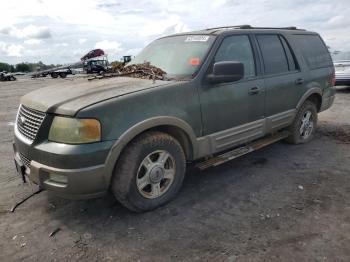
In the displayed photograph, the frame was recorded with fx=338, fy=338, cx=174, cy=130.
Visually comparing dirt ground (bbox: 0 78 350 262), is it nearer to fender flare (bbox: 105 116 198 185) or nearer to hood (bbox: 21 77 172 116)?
fender flare (bbox: 105 116 198 185)

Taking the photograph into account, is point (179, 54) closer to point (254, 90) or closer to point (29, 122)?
point (254, 90)

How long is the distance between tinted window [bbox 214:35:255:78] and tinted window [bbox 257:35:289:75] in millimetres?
289

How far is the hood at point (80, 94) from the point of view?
3121mm

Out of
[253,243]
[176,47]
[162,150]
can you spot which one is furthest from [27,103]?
[253,243]

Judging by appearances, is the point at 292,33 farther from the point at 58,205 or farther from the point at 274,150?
the point at 58,205

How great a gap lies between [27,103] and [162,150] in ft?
4.96

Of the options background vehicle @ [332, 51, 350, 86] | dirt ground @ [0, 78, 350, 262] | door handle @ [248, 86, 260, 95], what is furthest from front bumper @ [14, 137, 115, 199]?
background vehicle @ [332, 51, 350, 86]

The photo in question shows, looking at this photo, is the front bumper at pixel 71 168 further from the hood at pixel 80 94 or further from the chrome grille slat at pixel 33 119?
the hood at pixel 80 94

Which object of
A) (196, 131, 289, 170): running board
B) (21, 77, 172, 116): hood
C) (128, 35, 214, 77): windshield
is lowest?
(196, 131, 289, 170): running board

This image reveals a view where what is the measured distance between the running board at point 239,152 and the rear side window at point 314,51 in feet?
4.26

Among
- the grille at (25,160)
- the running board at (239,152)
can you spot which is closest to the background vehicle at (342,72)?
the running board at (239,152)

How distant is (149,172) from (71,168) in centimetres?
83

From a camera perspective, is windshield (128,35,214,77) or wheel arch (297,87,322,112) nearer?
windshield (128,35,214,77)

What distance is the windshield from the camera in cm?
391
